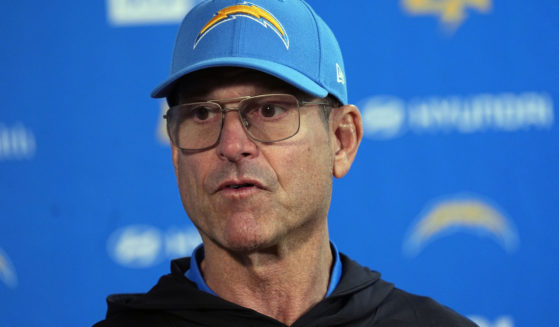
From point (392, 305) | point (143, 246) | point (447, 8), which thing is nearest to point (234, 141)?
point (392, 305)

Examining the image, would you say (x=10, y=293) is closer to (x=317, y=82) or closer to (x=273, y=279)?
(x=273, y=279)

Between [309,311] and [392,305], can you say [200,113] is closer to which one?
[309,311]

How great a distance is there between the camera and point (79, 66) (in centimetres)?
224

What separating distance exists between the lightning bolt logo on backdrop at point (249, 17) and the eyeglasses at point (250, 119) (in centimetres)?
12

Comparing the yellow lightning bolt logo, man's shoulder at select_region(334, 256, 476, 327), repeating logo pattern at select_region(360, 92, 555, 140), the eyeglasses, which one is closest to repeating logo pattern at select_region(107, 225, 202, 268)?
repeating logo pattern at select_region(360, 92, 555, 140)

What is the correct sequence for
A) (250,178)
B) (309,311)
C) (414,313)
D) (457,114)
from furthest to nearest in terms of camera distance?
(457,114)
(414,313)
(309,311)
(250,178)

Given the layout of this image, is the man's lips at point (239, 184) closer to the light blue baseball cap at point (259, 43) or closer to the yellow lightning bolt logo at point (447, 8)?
the light blue baseball cap at point (259, 43)

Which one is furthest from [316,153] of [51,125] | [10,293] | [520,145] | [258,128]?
[10,293]

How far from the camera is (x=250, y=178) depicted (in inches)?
43.8

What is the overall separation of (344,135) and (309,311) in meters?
0.39

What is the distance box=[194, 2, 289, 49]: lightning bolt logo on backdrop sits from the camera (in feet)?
3.91

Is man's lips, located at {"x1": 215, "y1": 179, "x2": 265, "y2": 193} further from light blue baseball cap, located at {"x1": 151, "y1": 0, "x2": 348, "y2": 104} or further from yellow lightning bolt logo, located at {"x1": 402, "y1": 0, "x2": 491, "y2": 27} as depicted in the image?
yellow lightning bolt logo, located at {"x1": 402, "y1": 0, "x2": 491, "y2": 27}

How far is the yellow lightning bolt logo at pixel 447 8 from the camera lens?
2.18m

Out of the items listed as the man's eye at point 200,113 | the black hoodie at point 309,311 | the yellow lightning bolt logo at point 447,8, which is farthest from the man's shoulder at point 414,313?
the yellow lightning bolt logo at point 447,8
